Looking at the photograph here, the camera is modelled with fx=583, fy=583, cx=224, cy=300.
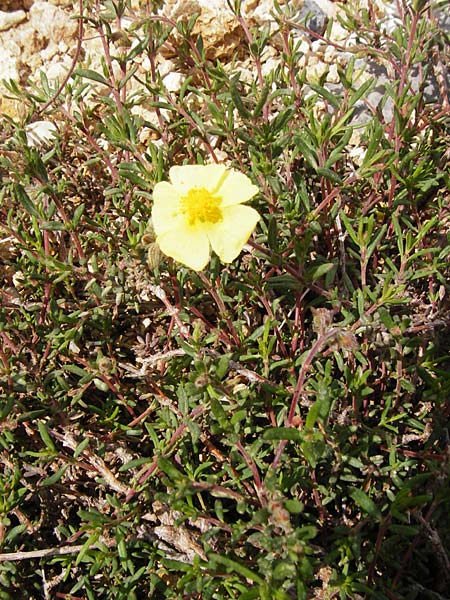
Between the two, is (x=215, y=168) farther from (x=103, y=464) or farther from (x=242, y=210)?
(x=103, y=464)

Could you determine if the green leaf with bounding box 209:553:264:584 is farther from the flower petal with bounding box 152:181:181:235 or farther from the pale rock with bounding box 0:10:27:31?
the pale rock with bounding box 0:10:27:31

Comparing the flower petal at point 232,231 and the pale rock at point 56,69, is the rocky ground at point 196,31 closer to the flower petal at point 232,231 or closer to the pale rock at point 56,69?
the pale rock at point 56,69

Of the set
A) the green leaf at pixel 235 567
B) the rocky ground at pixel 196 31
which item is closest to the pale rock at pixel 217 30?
the rocky ground at pixel 196 31

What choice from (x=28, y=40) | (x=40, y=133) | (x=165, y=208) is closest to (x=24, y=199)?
(x=165, y=208)

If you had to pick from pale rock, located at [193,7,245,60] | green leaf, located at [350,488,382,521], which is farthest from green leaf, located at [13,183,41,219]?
green leaf, located at [350,488,382,521]

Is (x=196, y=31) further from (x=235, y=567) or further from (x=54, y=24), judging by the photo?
(x=235, y=567)

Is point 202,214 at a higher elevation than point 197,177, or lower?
lower
